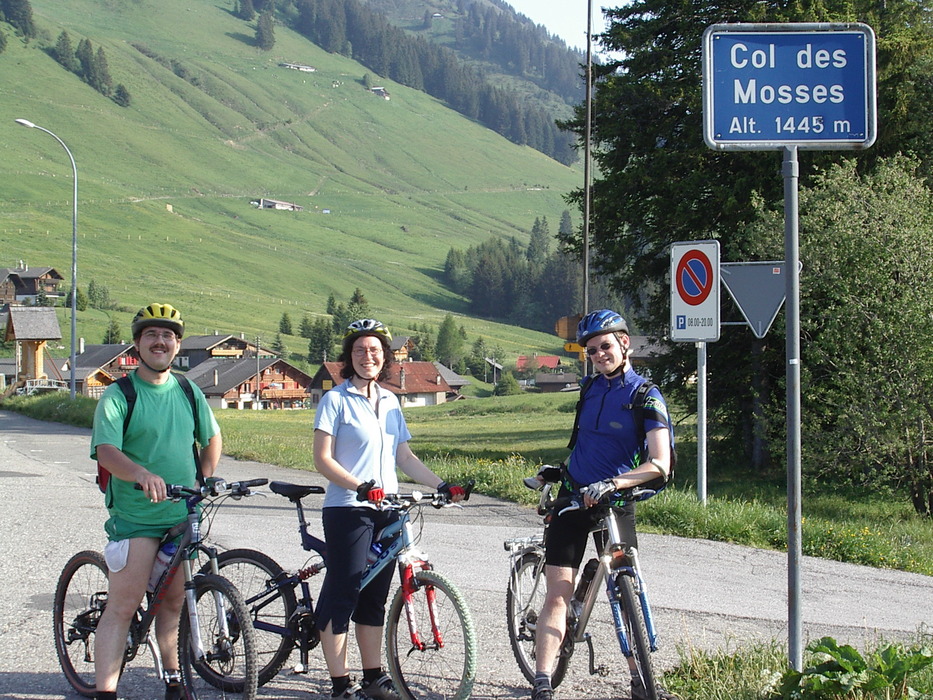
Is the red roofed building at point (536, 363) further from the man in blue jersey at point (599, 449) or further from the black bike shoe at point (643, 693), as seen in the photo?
the black bike shoe at point (643, 693)

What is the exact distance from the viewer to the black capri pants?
5.09 meters

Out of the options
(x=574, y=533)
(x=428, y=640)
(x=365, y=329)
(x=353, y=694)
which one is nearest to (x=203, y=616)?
(x=353, y=694)

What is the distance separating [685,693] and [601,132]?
20.7 m

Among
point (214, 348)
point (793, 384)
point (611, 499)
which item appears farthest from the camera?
point (214, 348)

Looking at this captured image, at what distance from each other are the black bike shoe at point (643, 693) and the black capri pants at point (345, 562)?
1.33 m

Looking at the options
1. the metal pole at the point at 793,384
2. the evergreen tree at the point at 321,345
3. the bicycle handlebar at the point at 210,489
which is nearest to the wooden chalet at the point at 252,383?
the evergreen tree at the point at 321,345

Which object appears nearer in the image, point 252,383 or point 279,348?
point 252,383

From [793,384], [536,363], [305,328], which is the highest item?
[305,328]

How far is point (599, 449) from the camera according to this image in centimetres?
507

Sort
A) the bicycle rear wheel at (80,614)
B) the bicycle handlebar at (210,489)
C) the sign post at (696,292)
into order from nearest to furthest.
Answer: the bicycle handlebar at (210,489)
the bicycle rear wheel at (80,614)
the sign post at (696,292)

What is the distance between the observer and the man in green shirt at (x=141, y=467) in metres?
4.91

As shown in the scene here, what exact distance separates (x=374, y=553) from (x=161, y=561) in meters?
1.06

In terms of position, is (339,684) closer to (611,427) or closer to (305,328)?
(611,427)

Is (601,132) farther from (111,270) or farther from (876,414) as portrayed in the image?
(111,270)
